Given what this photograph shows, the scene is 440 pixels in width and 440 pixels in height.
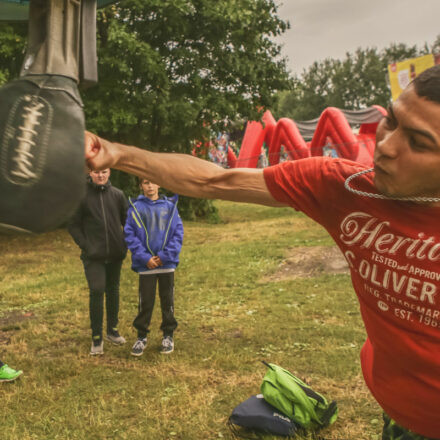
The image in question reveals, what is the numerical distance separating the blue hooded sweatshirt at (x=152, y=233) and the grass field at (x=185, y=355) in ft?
3.15

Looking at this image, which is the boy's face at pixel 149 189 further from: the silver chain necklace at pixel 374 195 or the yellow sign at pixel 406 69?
the yellow sign at pixel 406 69

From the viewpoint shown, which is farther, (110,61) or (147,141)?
(147,141)

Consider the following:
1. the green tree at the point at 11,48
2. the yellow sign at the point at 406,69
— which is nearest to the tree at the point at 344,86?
the yellow sign at the point at 406,69

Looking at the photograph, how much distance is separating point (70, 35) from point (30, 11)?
0.15 meters

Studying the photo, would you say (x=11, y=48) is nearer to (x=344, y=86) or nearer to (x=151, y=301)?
(x=151, y=301)

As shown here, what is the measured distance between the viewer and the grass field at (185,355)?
3531 millimetres

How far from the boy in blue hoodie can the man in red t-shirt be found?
3165mm

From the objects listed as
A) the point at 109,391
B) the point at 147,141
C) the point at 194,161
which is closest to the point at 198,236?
the point at 147,141

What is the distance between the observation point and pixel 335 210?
164 cm

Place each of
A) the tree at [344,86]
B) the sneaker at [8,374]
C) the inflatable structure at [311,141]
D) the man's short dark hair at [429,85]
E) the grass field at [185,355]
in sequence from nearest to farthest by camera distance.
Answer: the man's short dark hair at [429,85] → the grass field at [185,355] → the sneaker at [8,374] → the inflatable structure at [311,141] → the tree at [344,86]

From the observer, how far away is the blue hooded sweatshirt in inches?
187

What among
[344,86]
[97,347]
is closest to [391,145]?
[97,347]

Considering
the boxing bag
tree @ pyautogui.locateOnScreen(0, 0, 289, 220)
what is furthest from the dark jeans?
tree @ pyautogui.locateOnScreen(0, 0, 289, 220)

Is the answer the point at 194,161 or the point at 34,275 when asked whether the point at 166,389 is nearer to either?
the point at 194,161
